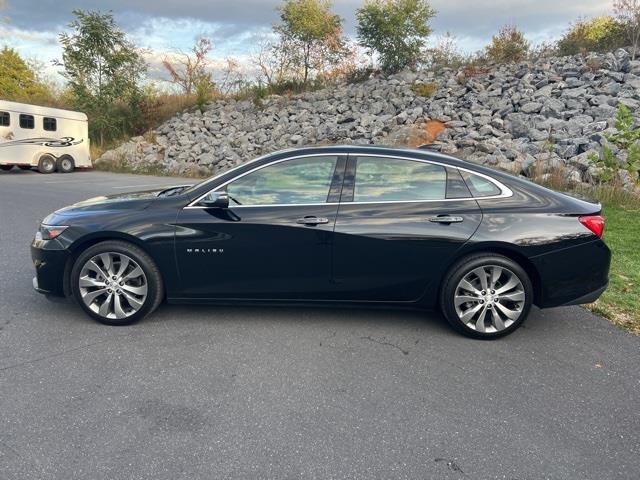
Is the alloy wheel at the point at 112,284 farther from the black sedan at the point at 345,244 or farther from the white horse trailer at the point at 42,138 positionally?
the white horse trailer at the point at 42,138

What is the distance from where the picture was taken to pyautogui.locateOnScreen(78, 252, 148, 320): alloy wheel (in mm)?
4059

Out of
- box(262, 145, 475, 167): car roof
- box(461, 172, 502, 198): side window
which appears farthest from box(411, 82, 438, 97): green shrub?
box(461, 172, 502, 198): side window

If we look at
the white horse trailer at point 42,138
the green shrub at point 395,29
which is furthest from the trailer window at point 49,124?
the green shrub at point 395,29

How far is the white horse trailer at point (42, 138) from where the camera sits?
19969 millimetres

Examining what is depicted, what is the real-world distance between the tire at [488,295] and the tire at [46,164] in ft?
72.1

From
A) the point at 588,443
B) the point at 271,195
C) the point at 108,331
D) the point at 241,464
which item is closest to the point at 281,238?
the point at 271,195

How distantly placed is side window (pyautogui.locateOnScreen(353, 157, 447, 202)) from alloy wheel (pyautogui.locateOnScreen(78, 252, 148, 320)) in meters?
1.97

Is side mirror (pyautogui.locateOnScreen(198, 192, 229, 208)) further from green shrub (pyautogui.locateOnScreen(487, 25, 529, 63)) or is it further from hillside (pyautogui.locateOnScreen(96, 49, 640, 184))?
green shrub (pyautogui.locateOnScreen(487, 25, 529, 63))

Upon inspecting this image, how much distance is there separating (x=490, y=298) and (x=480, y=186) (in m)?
0.94

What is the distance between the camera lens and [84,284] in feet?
13.4

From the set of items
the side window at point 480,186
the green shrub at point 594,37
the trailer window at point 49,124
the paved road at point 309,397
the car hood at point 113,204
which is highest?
the green shrub at point 594,37

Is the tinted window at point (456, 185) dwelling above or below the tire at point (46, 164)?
below

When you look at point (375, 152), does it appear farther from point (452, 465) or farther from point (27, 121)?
point (27, 121)

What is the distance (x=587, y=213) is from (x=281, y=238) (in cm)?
253
